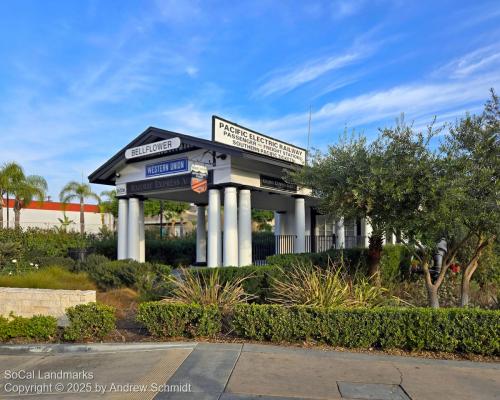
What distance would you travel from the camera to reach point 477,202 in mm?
7109

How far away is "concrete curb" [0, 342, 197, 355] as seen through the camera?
264 inches

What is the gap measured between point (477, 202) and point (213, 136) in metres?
7.40

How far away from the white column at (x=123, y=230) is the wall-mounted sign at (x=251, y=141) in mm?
6247

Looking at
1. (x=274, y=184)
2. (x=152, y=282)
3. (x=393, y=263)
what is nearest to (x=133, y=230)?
(x=274, y=184)

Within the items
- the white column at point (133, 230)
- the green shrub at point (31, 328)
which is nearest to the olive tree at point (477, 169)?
the green shrub at point (31, 328)

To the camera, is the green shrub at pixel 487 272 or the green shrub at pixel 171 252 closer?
the green shrub at pixel 487 272

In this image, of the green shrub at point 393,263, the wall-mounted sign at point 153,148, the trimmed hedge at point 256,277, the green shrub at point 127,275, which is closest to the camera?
the trimmed hedge at point 256,277

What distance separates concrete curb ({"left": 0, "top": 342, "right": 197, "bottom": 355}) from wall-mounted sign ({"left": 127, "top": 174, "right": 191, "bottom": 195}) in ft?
27.7

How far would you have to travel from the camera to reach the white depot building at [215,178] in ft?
43.3

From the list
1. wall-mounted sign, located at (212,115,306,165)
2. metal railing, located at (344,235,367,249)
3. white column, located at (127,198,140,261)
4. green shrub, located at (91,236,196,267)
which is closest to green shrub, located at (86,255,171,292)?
wall-mounted sign, located at (212,115,306,165)

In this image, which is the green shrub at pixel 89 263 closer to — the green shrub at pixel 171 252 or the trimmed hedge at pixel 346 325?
the green shrub at pixel 171 252

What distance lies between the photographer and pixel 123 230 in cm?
1705

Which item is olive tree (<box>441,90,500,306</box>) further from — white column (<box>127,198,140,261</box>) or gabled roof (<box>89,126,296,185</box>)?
white column (<box>127,198,140,261</box>)

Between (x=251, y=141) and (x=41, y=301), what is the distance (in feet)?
24.5
